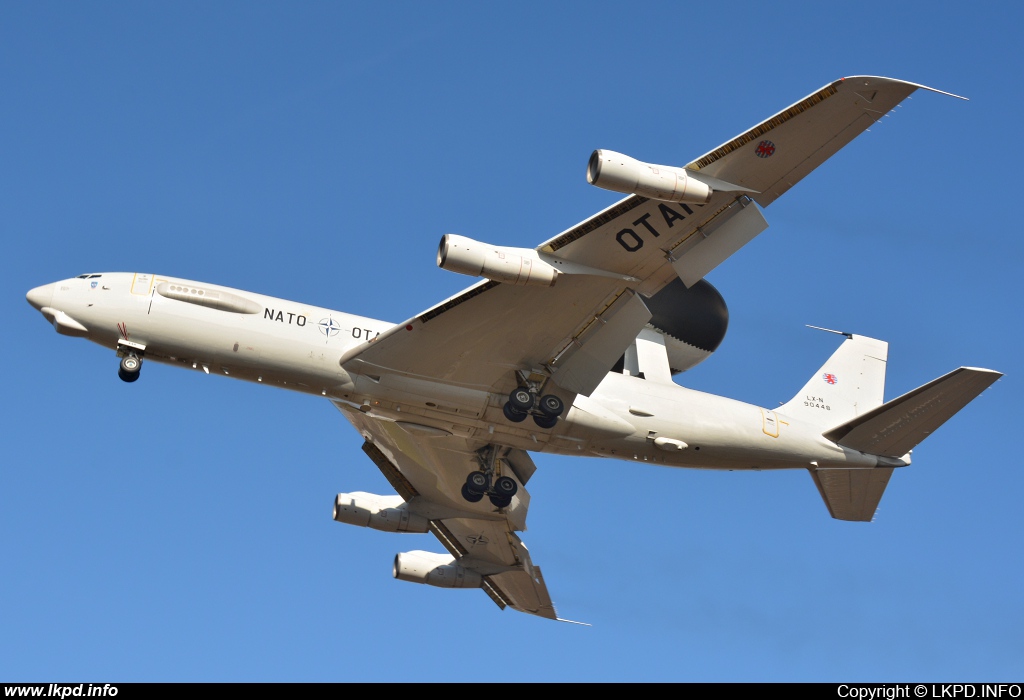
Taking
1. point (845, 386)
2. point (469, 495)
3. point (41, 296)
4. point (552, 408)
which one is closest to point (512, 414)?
point (552, 408)

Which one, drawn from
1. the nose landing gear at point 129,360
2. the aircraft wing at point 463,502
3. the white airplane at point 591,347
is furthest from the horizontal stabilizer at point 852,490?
the nose landing gear at point 129,360

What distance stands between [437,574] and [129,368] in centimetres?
1574

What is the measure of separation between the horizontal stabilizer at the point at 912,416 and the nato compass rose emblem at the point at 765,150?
9.48 m

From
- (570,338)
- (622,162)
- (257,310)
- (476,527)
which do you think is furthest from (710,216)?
(476,527)

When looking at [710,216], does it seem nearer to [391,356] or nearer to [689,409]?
[689,409]

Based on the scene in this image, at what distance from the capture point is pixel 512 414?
34.4 m

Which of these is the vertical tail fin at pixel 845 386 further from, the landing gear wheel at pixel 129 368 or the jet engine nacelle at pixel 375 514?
the landing gear wheel at pixel 129 368

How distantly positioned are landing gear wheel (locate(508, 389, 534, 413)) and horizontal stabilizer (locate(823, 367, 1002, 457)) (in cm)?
988

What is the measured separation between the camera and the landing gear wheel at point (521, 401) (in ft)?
113

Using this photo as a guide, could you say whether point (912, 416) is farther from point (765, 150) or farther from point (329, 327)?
point (329, 327)

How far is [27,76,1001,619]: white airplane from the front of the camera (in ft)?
→ 98.5

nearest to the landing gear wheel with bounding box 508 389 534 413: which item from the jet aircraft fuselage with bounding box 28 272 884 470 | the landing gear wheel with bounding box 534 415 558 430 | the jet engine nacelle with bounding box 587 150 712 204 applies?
the landing gear wheel with bounding box 534 415 558 430

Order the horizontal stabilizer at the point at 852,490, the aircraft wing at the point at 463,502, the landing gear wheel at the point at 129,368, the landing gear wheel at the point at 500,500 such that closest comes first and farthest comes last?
the landing gear wheel at the point at 129,368 < the landing gear wheel at the point at 500,500 < the horizontal stabilizer at the point at 852,490 < the aircraft wing at the point at 463,502

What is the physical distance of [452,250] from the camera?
98.2ft
